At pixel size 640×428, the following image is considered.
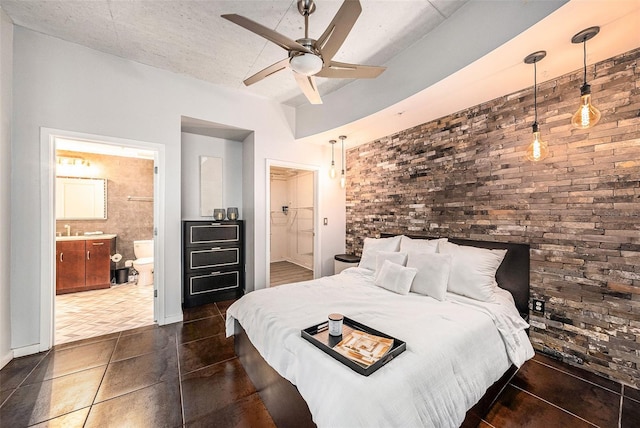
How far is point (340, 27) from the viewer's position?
1.62m

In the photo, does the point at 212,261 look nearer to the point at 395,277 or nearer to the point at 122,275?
the point at 122,275

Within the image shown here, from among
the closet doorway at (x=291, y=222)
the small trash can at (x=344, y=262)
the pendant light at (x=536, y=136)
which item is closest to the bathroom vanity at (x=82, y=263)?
the closet doorway at (x=291, y=222)

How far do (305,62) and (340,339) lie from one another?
6.04 ft

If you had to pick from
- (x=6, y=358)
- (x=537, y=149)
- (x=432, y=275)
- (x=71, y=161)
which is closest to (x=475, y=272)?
(x=432, y=275)

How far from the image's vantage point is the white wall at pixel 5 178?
2168 mm

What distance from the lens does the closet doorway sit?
6008 mm

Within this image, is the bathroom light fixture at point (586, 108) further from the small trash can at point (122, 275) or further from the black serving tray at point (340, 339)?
the small trash can at point (122, 275)

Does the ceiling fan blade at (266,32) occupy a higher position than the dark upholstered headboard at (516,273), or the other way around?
the ceiling fan blade at (266,32)

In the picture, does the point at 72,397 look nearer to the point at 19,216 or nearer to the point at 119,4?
the point at 19,216

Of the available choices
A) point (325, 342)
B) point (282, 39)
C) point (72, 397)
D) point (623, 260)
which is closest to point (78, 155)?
point (72, 397)

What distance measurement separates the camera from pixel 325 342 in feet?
4.77

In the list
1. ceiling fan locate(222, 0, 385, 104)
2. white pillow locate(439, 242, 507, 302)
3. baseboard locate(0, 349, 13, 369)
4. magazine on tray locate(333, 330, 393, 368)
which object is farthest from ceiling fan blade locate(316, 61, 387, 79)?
baseboard locate(0, 349, 13, 369)

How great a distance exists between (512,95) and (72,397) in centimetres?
458

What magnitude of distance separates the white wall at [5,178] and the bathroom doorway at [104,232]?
1.07 meters
